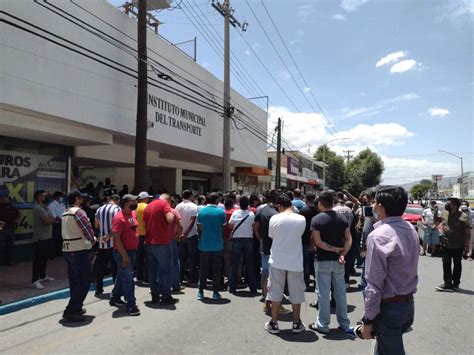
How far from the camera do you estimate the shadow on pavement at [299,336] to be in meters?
5.11

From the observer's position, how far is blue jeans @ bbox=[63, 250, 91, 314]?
601cm

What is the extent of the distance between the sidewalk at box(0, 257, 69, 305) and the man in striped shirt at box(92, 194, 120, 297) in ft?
2.98

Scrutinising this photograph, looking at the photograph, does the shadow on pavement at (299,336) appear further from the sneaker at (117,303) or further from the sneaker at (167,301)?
the sneaker at (117,303)

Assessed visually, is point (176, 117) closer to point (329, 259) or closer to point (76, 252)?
point (76, 252)

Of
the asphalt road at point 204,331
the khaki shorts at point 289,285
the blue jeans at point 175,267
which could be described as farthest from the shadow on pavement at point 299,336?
the blue jeans at point 175,267

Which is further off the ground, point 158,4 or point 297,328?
point 158,4

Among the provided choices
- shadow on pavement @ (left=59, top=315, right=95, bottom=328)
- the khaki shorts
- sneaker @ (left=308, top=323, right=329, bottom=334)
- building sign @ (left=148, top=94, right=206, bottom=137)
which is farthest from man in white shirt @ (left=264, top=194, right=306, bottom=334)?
building sign @ (left=148, top=94, right=206, bottom=137)

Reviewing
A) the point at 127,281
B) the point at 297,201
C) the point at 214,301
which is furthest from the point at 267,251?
the point at 297,201

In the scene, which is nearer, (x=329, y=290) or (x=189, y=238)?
(x=329, y=290)

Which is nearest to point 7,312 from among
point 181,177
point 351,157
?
point 181,177

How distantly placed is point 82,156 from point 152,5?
21.3 feet

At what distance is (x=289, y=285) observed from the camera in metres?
5.48

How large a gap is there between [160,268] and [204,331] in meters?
1.80

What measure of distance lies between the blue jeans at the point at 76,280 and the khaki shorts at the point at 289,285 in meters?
2.86
